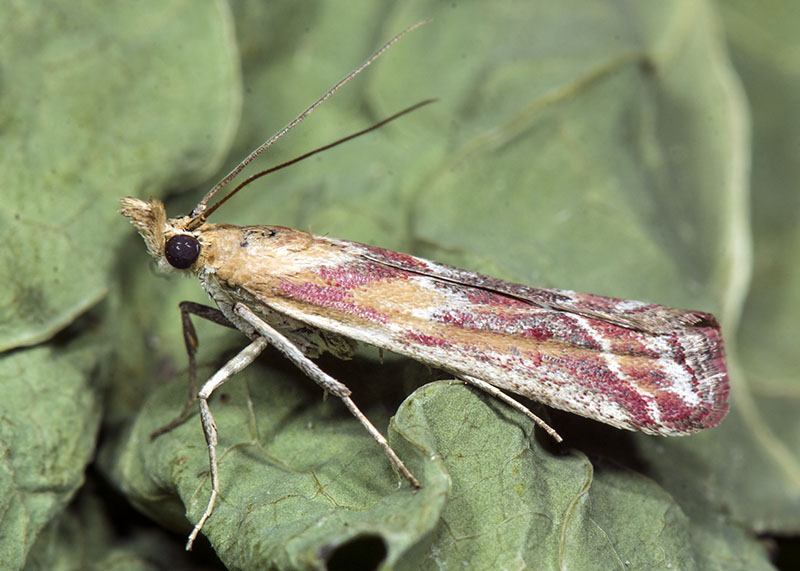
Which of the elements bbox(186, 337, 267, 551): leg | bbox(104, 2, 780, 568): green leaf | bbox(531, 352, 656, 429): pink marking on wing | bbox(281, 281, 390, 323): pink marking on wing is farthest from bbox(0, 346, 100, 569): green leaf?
bbox(531, 352, 656, 429): pink marking on wing

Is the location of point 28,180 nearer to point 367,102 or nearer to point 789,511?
point 367,102

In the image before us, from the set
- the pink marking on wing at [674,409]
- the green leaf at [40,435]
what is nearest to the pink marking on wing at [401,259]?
the pink marking on wing at [674,409]

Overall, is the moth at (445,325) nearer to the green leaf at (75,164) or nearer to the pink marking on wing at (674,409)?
the pink marking on wing at (674,409)

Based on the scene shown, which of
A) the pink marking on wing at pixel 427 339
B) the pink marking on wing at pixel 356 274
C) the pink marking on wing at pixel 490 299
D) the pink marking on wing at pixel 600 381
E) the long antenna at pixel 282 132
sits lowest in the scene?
the pink marking on wing at pixel 600 381

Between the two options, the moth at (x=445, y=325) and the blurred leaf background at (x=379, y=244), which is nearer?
the blurred leaf background at (x=379, y=244)

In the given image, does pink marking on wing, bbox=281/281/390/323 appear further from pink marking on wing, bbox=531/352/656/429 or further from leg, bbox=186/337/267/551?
pink marking on wing, bbox=531/352/656/429

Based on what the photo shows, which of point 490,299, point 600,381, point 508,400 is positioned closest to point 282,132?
point 490,299

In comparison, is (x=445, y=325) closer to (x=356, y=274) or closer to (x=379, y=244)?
(x=356, y=274)
